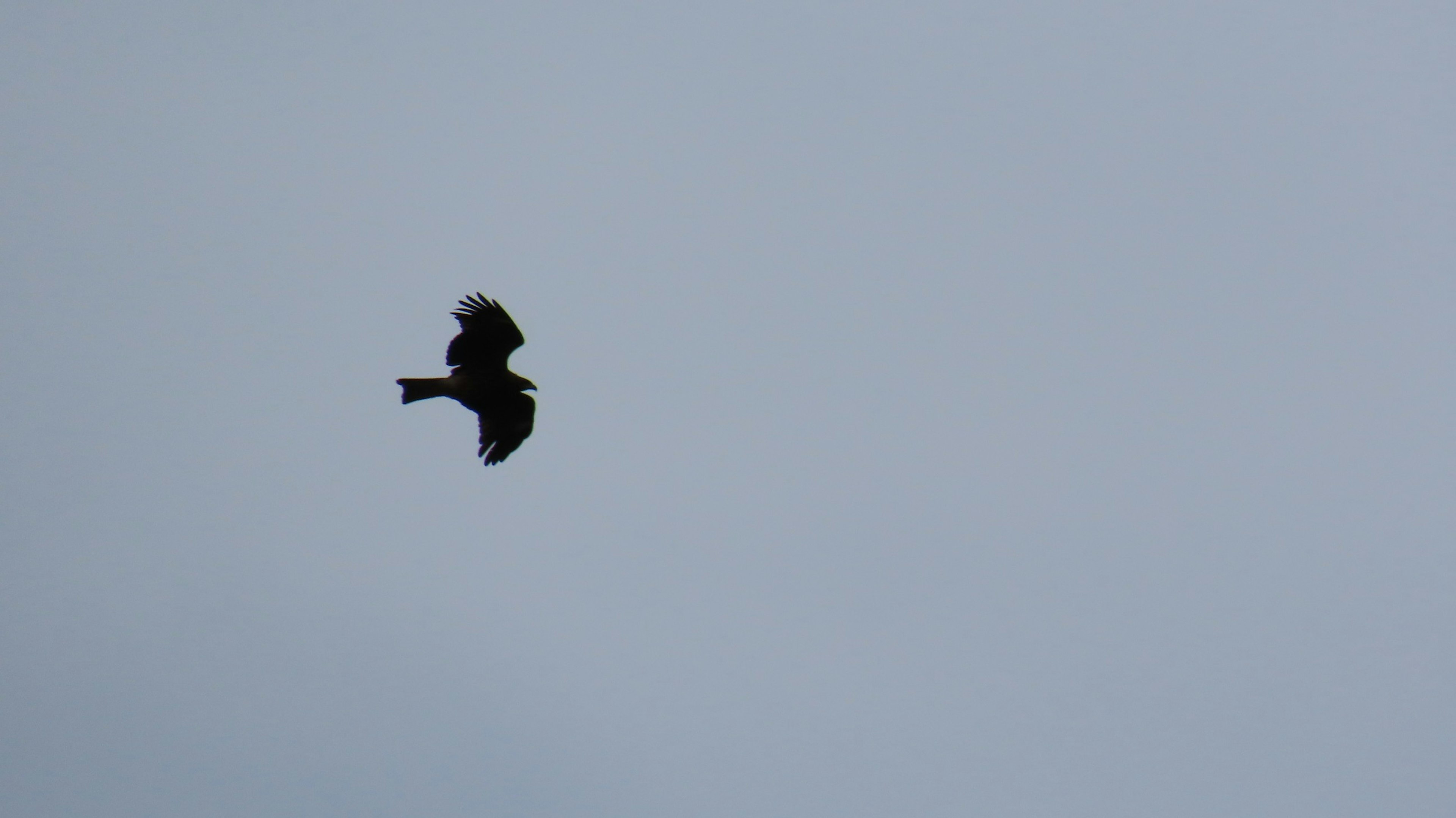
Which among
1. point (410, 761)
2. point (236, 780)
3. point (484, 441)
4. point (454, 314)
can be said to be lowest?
point (484, 441)

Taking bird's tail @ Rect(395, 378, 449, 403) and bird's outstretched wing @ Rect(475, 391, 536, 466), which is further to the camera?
bird's outstretched wing @ Rect(475, 391, 536, 466)

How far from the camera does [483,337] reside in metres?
19.9

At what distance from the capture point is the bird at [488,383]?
19.8m

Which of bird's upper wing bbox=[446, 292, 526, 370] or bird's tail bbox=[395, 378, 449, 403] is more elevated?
bird's upper wing bbox=[446, 292, 526, 370]

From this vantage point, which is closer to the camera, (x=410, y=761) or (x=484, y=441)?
(x=484, y=441)

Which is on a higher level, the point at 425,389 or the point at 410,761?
the point at 410,761

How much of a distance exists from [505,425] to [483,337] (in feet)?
4.86

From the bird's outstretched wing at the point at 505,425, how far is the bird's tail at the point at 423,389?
79 centimetres

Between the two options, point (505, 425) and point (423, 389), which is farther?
point (505, 425)

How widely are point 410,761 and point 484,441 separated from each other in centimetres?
12211

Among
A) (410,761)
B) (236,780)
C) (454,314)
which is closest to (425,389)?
(454,314)

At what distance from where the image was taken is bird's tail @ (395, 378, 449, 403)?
64.4 feet

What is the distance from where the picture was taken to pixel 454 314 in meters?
19.7

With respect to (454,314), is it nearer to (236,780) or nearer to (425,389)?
(425,389)
